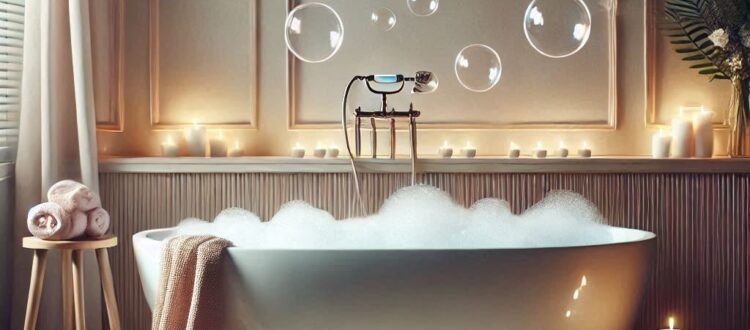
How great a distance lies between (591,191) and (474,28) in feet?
2.53

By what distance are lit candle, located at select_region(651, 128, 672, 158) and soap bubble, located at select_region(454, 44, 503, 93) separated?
67cm

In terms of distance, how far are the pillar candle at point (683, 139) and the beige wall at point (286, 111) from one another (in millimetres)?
154

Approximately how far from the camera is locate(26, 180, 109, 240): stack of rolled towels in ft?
8.28

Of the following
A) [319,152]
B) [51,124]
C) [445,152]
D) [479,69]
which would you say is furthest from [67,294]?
[479,69]

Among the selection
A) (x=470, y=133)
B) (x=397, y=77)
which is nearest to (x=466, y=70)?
(x=397, y=77)

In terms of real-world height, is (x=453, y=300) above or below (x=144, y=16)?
below

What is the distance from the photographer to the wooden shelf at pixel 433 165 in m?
3.04

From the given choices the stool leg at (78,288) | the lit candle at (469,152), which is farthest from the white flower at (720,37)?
the stool leg at (78,288)

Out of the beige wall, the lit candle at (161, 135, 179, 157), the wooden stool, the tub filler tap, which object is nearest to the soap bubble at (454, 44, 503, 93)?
the tub filler tap

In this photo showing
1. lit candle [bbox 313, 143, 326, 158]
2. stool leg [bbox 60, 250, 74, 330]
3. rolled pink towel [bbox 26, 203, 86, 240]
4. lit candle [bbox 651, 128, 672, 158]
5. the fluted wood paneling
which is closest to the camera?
rolled pink towel [bbox 26, 203, 86, 240]

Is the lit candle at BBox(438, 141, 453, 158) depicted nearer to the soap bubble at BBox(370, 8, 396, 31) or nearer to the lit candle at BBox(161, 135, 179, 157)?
the soap bubble at BBox(370, 8, 396, 31)

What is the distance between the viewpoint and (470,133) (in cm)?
338

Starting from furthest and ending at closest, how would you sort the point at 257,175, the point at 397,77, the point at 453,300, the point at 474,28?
the point at 474,28 → the point at 257,175 → the point at 397,77 → the point at 453,300

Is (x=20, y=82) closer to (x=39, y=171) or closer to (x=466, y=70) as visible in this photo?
(x=39, y=171)
